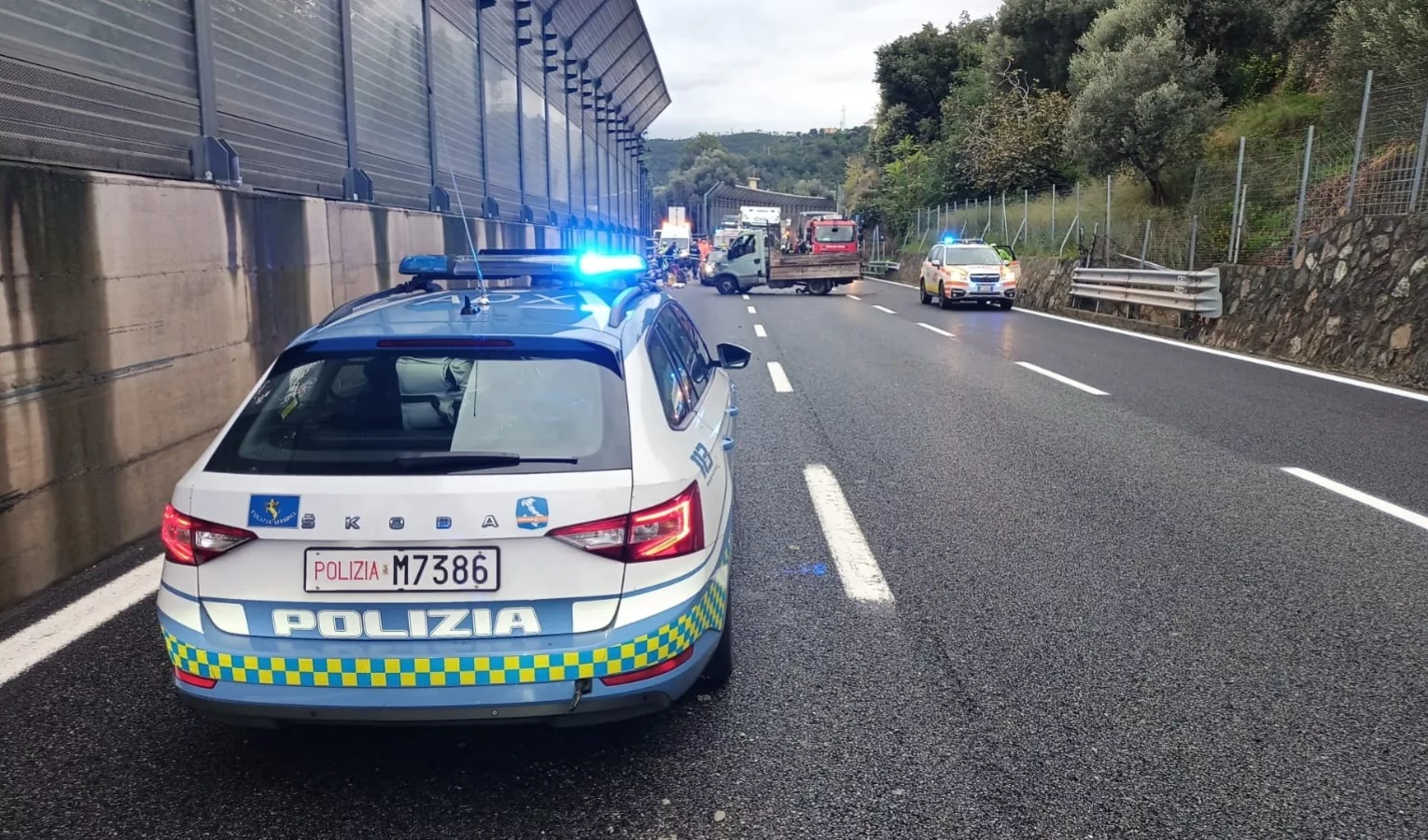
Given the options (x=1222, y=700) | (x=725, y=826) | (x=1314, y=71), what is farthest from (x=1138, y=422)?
(x=1314, y=71)

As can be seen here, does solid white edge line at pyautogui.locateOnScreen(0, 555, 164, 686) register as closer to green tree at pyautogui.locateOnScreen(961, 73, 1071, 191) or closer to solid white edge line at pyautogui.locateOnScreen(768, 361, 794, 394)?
solid white edge line at pyautogui.locateOnScreen(768, 361, 794, 394)

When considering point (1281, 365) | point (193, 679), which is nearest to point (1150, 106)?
point (1281, 365)

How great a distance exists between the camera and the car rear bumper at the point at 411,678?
2.68 metres

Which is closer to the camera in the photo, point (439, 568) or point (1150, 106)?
point (439, 568)

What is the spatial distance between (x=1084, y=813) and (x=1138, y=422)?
6.32m

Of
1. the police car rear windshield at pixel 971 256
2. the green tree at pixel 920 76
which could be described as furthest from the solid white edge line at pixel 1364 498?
the green tree at pixel 920 76

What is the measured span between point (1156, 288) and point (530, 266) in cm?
1514

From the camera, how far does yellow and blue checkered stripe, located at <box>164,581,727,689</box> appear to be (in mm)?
2672

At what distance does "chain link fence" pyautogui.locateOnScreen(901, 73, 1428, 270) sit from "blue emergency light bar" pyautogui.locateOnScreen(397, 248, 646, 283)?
10.8m

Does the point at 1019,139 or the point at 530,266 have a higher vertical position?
the point at 1019,139

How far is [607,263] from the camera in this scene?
16.7 ft

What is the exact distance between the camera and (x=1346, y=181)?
13016mm

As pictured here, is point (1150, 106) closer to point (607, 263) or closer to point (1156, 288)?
point (1156, 288)

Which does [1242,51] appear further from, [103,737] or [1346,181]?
[103,737]
